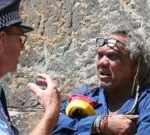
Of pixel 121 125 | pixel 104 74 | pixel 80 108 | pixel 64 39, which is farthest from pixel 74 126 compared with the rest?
pixel 64 39

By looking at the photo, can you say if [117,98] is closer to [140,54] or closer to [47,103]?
[140,54]

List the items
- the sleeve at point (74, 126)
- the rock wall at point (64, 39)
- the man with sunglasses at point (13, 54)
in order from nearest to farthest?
1. the man with sunglasses at point (13, 54)
2. the sleeve at point (74, 126)
3. the rock wall at point (64, 39)

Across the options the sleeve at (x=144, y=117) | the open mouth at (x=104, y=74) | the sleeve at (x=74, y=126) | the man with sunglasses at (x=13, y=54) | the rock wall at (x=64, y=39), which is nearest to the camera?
the man with sunglasses at (x=13, y=54)

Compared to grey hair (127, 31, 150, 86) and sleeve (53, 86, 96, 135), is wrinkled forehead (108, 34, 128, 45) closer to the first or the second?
grey hair (127, 31, 150, 86)

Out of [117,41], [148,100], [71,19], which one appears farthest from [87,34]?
[148,100]

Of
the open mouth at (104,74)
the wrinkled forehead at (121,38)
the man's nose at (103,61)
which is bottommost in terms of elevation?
the open mouth at (104,74)

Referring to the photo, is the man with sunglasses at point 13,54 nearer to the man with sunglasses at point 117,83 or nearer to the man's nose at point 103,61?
the man with sunglasses at point 117,83

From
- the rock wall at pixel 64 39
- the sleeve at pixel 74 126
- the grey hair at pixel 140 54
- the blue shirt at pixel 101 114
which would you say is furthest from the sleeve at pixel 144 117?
the rock wall at pixel 64 39

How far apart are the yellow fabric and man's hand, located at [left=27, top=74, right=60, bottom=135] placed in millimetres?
942

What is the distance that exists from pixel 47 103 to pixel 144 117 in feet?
3.80

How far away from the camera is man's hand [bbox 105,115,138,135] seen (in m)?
3.41

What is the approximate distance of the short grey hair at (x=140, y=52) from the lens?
362cm

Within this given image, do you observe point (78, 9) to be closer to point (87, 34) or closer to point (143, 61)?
point (87, 34)

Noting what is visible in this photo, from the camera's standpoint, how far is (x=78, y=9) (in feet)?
13.8
